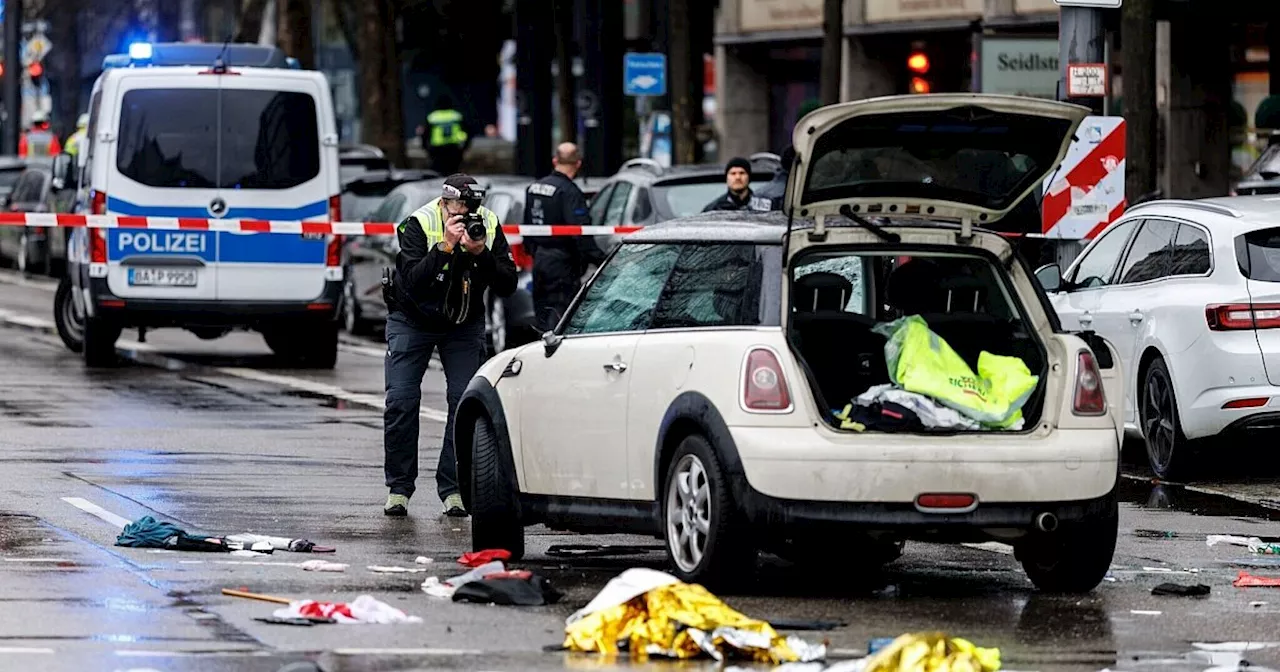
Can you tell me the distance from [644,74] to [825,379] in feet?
75.4

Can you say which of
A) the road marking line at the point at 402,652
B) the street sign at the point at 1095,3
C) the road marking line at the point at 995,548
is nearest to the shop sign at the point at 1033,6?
the street sign at the point at 1095,3

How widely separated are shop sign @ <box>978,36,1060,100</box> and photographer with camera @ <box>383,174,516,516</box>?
44.7 ft

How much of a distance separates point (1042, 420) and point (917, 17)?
24.8 meters

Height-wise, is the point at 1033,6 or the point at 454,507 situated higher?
the point at 1033,6

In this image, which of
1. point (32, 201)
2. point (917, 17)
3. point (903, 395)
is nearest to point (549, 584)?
point (903, 395)

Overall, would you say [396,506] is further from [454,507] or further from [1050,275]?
[1050,275]

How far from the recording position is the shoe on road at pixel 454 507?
41.8 feet

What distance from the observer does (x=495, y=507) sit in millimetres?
10969

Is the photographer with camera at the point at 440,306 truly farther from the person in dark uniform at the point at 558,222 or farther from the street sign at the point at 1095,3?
the person in dark uniform at the point at 558,222

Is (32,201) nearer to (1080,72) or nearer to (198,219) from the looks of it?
(198,219)

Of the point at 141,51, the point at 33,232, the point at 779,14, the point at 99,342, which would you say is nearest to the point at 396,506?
the point at 99,342

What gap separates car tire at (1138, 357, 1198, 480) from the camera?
1455cm

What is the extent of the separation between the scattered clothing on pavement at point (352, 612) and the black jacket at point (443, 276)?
11.9 ft

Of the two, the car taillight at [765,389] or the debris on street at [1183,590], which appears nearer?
the car taillight at [765,389]
